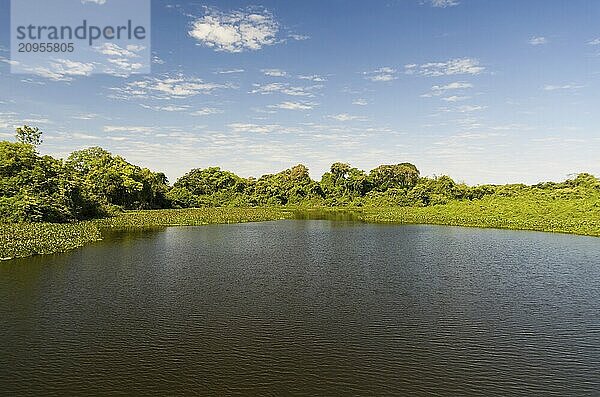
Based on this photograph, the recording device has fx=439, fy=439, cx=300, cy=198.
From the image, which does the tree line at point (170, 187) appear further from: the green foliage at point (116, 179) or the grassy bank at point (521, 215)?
the grassy bank at point (521, 215)

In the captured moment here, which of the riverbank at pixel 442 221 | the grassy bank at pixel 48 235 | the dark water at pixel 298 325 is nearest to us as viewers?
the dark water at pixel 298 325

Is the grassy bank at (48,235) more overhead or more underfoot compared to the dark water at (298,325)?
more overhead

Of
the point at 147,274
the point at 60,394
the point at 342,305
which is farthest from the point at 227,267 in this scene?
the point at 60,394

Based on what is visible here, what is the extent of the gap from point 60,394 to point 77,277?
45.8ft

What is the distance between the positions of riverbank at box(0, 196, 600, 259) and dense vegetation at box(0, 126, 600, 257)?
0.13 metres

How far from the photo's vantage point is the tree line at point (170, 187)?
48.2 m

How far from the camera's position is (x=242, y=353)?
14.8 m

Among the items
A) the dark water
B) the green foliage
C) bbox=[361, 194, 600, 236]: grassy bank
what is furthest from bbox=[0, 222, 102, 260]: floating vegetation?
bbox=[361, 194, 600, 236]: grassy bank

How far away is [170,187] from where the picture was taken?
381 feet

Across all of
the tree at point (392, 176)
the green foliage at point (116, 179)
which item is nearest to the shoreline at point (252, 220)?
the green foliage at point (116, 179)

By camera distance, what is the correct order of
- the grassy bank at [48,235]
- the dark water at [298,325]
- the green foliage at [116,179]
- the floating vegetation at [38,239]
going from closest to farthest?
the dark water at [298,325] → the floating vegetation at [38,239] → the grassy bank at [48,235] → the green foliage at [116,179]

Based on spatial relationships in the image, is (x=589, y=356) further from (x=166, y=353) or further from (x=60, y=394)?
(x=60, y=394)

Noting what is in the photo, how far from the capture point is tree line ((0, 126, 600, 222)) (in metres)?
48.2

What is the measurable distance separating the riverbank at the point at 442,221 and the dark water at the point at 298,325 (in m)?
5.43
